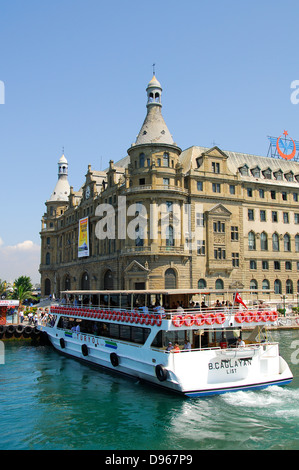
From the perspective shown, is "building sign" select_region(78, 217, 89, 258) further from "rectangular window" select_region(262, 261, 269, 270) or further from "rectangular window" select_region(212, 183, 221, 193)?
"rectangular window" select_region(262, 261, 269, 270)

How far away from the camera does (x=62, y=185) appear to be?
4321 inches

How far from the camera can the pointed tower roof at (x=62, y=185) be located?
10800 centimetres

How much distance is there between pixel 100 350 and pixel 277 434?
18.1 m

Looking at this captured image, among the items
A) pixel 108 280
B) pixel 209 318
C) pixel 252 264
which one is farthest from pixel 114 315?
pixel 252 264

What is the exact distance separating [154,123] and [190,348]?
44532mm

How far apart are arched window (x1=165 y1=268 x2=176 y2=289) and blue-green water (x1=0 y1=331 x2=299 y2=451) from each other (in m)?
28.2

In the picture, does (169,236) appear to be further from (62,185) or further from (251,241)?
(62,185)

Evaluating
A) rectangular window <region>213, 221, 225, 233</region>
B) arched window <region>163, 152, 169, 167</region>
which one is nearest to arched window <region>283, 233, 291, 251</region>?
rectangular window <region>213, 221, 225, 233</region>

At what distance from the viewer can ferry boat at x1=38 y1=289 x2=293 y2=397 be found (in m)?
24.3

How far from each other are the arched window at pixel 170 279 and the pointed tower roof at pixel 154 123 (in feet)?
63.0

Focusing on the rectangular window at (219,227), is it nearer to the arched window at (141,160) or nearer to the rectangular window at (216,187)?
the rectangular window at (216,187)

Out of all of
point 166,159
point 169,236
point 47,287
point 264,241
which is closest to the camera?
point 169,236

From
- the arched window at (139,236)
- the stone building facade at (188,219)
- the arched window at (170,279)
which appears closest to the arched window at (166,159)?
the stone building facade at (188,219)
